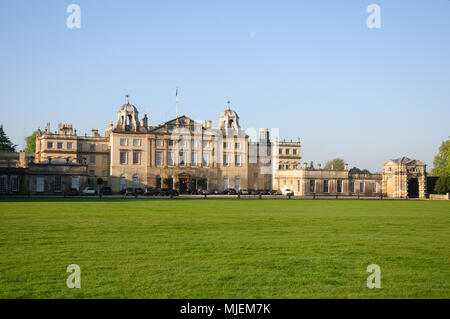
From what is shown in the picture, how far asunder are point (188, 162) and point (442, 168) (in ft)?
116

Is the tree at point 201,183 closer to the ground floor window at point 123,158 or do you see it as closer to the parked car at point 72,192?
the ground floor window at point 123,158

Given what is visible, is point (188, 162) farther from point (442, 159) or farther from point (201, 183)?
point (442, 159)

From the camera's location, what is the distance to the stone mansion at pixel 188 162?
72.2 metres

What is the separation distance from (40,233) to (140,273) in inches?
269

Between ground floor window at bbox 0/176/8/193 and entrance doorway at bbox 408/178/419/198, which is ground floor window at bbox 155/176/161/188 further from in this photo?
entrance doorway at bbox 408/178/419/198

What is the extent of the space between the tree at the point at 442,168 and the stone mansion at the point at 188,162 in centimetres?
290

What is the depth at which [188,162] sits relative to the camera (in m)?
76.2

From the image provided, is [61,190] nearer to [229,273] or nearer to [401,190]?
[401,190]

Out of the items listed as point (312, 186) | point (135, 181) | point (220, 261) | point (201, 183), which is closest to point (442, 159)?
point (312, 186)

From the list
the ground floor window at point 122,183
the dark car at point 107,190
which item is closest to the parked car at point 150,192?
the ground floor window at point 122,183

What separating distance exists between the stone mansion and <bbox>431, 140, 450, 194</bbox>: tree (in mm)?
2896

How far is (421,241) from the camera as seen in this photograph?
47.5ft
